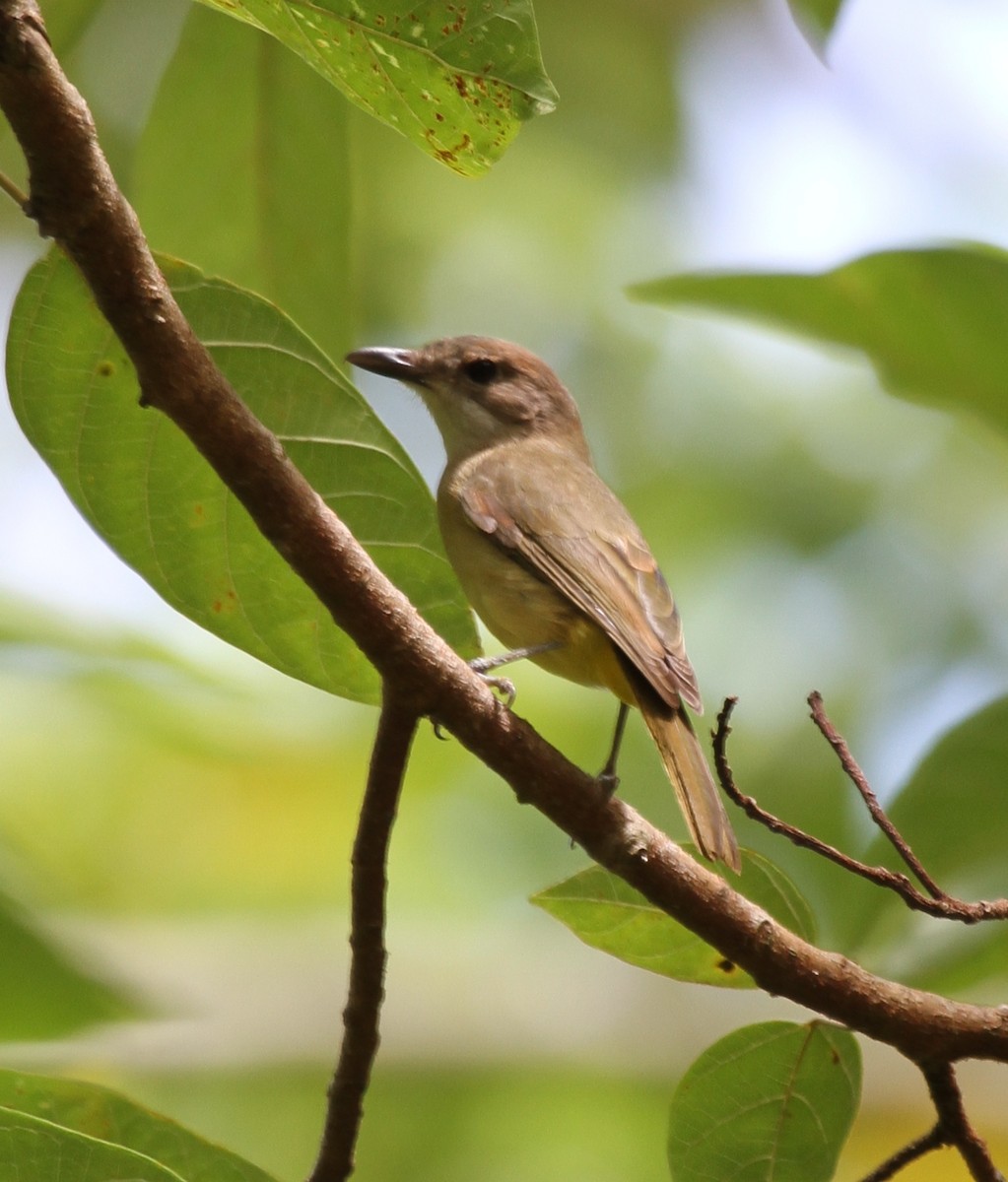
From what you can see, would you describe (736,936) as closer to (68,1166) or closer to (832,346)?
(68,1166)

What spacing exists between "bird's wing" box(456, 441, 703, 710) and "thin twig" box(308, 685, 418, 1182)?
1052mm

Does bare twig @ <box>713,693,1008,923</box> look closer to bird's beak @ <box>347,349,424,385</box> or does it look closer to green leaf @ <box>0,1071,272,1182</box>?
green leaf @ <box>0,1071,272,1182</box>

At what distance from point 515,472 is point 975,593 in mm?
1889

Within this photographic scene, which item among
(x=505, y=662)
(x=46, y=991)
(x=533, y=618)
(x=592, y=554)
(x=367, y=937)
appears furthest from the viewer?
(x=592, y=554)

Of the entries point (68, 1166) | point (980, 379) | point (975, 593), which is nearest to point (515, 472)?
point (980, 379)

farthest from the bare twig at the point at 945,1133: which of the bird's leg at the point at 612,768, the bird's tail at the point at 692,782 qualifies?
the bird's leg at the point at 612,768

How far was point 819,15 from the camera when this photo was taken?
8.72 ft

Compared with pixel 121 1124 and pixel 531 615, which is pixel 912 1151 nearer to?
pixel 121 1124

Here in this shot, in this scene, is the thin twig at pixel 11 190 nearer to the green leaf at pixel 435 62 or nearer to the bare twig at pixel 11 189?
the bare twig at pixel 11 189

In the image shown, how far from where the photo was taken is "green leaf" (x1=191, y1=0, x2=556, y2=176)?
75.1 inches

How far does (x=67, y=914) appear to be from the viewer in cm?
477

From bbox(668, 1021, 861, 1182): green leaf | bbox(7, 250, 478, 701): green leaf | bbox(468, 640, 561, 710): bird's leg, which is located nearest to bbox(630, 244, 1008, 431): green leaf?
bbox(468, 640, 561, 710): bird's leg

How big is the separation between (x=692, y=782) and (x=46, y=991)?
1.21m

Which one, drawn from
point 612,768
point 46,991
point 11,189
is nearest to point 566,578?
point 612,768
